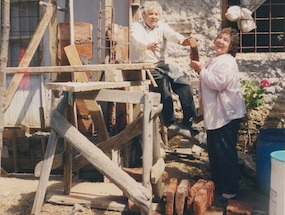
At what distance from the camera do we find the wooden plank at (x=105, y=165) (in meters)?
3.96

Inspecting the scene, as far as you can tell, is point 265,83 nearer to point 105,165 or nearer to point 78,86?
point 105,165

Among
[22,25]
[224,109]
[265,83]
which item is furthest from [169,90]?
[22,25]

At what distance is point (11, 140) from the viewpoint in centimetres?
872

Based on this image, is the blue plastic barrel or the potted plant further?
the potted plant

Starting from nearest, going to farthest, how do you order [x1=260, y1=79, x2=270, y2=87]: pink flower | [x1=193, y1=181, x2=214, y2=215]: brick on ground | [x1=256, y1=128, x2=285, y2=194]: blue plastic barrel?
[x1=193, y1=181, x2=214, y2=215]: brick on ground, [x1=256, y1=128, x2=285, y2=194]: blue plastic barrel, [x1=260, y1=79, x2=270, y2=87]: pink flower

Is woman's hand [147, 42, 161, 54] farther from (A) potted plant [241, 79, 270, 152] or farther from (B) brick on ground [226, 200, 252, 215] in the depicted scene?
(A) potted plant [241, 79, 270, 152]

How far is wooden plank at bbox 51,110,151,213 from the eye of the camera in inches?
156

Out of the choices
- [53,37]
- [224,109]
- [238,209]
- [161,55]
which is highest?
[53,37]

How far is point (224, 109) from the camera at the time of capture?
15.0 ft

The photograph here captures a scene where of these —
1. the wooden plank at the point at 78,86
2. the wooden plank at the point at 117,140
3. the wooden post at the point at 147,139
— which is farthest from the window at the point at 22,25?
the wooden post at the point at 147,139

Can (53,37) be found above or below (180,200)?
above

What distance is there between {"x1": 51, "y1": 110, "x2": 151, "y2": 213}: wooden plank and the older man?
1358 millimetres

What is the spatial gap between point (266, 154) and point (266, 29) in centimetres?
309

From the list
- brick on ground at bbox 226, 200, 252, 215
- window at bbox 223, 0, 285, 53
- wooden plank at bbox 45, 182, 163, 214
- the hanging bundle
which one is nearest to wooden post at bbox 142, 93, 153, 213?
wooden plank at bbox 45, 182, 163, 214
